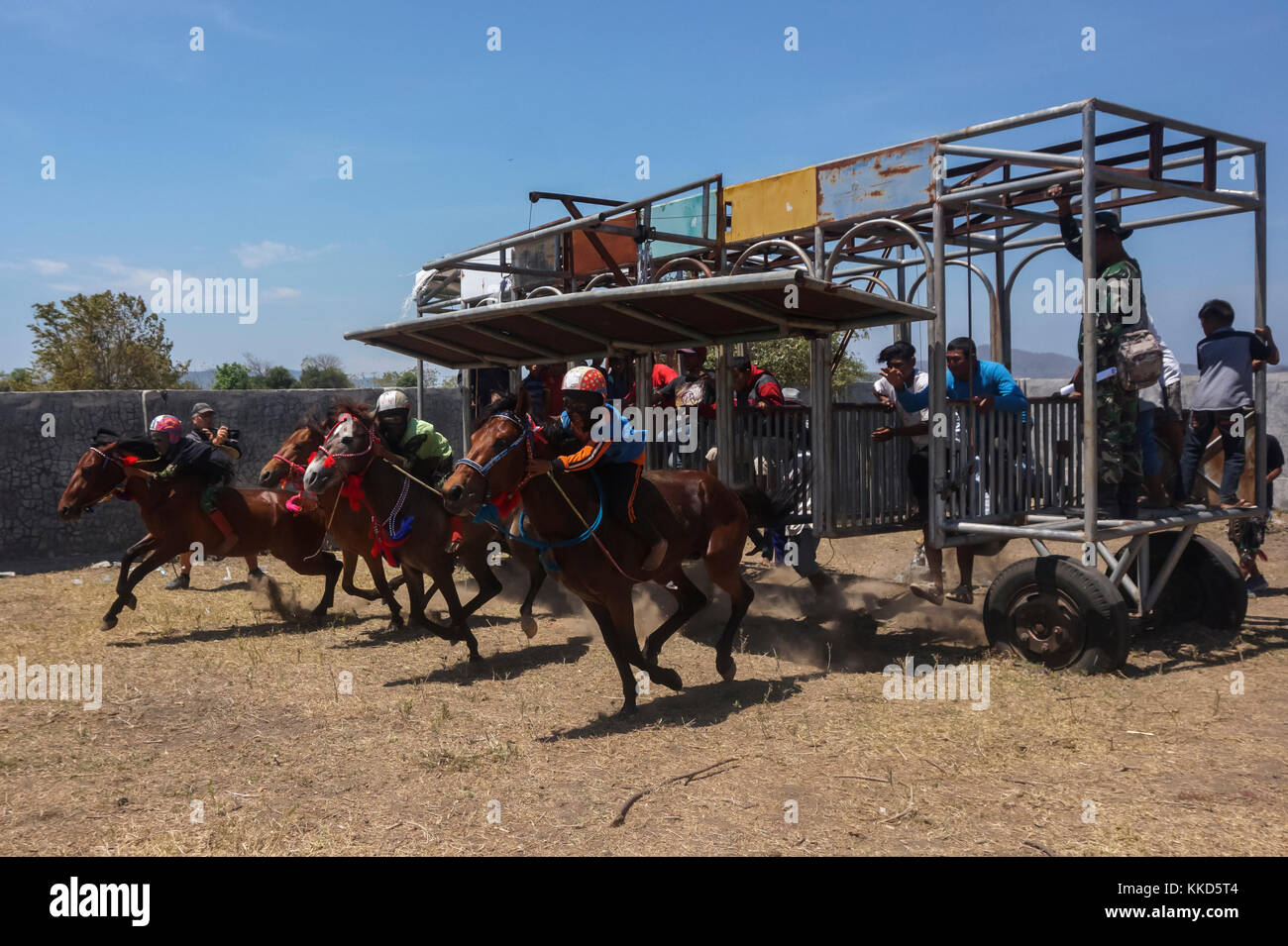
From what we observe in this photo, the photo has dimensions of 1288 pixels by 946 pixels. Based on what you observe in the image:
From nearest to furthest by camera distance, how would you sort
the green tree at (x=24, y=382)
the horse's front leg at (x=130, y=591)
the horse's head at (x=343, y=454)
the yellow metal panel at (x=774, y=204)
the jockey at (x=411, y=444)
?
the horse's head at (x=343, y=454), the jockey at (x=411, y=444), the yellow metal panel at (x=774, y=204), the horse's front leg at (x=130, y=591), the green tree at (x=24, y=382)

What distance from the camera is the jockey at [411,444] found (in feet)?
26.7

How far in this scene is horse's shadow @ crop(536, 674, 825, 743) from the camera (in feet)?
19.9

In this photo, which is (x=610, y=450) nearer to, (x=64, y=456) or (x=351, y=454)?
(x=351, y=454)

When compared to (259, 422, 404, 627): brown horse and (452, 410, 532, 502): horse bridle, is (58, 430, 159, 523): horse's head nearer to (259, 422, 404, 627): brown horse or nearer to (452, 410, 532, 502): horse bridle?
(259, 422, 404, 627): brown horse

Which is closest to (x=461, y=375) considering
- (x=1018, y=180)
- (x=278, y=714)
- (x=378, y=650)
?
(x=378, y=650)

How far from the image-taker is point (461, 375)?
39.2 feet

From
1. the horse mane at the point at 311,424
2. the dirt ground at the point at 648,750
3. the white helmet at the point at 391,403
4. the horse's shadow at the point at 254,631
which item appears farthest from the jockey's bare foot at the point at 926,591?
the horse mane at the point at 311,424

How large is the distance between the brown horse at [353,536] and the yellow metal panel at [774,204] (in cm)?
379

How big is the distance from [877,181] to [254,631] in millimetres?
7015

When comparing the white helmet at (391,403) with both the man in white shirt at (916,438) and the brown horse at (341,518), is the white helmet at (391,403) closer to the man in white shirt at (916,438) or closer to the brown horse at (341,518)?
the brown horse at (341,518)

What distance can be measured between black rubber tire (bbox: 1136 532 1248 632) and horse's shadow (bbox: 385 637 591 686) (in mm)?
4618

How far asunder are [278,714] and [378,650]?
6.11 feet

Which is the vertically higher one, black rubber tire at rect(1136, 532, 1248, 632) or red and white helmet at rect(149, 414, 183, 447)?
red and white helmet at rect(149, 414, 183, 447)

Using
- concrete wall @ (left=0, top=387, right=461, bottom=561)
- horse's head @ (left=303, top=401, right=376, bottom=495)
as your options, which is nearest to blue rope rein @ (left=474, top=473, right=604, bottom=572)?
horse's head @ (left=303, top=401, right=376, bottom=495)
